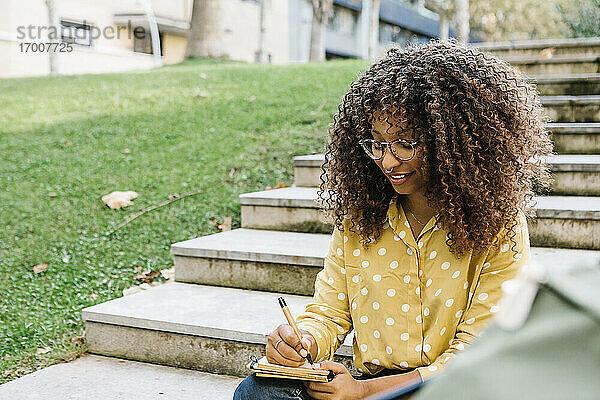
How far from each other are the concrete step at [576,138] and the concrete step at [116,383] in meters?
2.52

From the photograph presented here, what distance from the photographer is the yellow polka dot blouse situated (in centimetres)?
179

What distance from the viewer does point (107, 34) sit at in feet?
65.8

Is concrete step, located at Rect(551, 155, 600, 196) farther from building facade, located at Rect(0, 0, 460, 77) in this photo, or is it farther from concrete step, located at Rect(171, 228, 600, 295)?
building facade, located at Rect(0, 0, 460, 77)

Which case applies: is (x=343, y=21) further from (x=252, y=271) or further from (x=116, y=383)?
(x=116, y=383)

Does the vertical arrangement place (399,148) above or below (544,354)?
above

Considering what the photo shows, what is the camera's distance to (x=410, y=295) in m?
1.86

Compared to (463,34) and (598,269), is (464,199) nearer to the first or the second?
(598,269)

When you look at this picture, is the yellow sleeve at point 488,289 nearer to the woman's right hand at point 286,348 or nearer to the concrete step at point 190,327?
the woman's right hand at point 286,348

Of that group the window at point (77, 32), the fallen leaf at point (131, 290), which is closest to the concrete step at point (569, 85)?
the fallen leaf at point (131, 290)

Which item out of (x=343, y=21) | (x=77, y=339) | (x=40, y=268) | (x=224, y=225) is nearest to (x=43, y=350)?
(x=77, y=339)

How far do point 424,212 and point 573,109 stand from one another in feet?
9.62

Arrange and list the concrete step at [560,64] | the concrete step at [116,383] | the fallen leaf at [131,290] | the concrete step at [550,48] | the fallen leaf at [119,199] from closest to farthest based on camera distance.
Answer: the concrete step at [116,383] → the fallen leaf at [131,290] → the fallen leaf at [119,199] → the concrete step at [560,64] → the concrete step at [550,48]

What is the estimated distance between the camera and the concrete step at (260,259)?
3.03 m

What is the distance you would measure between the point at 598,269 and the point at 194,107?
545 cm
